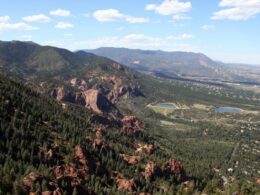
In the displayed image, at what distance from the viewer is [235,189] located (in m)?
171

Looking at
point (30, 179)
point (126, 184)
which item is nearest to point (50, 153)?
point (126, 184)

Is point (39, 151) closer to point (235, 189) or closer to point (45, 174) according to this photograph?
point (45, 174)

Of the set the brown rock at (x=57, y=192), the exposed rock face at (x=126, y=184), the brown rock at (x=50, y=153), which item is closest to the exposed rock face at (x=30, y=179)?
the brown rock at (x=57, y=192)

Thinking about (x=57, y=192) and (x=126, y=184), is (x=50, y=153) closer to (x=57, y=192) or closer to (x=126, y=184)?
(x=126, y=184)

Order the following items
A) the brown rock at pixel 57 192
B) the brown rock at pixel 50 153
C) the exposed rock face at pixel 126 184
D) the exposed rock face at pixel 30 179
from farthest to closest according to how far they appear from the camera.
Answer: the brown rock at pixel 50 153 → the exposed rock face at pixel 126 184 → the exposed rock face at pixel 30 179 → the brown rock at pixel 57 192

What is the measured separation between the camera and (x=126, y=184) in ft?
620

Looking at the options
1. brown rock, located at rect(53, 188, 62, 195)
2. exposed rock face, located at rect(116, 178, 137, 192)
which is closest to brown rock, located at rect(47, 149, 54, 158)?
exposed rock face, located at rect(116, 178, 137, 192)

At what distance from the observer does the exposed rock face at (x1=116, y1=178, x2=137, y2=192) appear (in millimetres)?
Answer: 186812

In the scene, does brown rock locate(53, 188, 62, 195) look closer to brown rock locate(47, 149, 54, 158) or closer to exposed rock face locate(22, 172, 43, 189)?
exposed rock face locate(22, 172, 43, 189)

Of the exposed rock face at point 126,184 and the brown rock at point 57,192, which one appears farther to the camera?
the exposed rock face at point 126,184

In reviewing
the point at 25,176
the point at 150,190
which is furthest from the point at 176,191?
the point at 25,176

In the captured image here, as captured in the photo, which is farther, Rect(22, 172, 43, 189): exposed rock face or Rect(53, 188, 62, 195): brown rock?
Rect(22, 172, 43, 189): exposed rock face

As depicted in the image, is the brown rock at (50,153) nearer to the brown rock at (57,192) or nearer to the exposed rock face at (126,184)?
the exposed rock face at (126,184)

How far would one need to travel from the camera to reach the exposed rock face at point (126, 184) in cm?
18681
